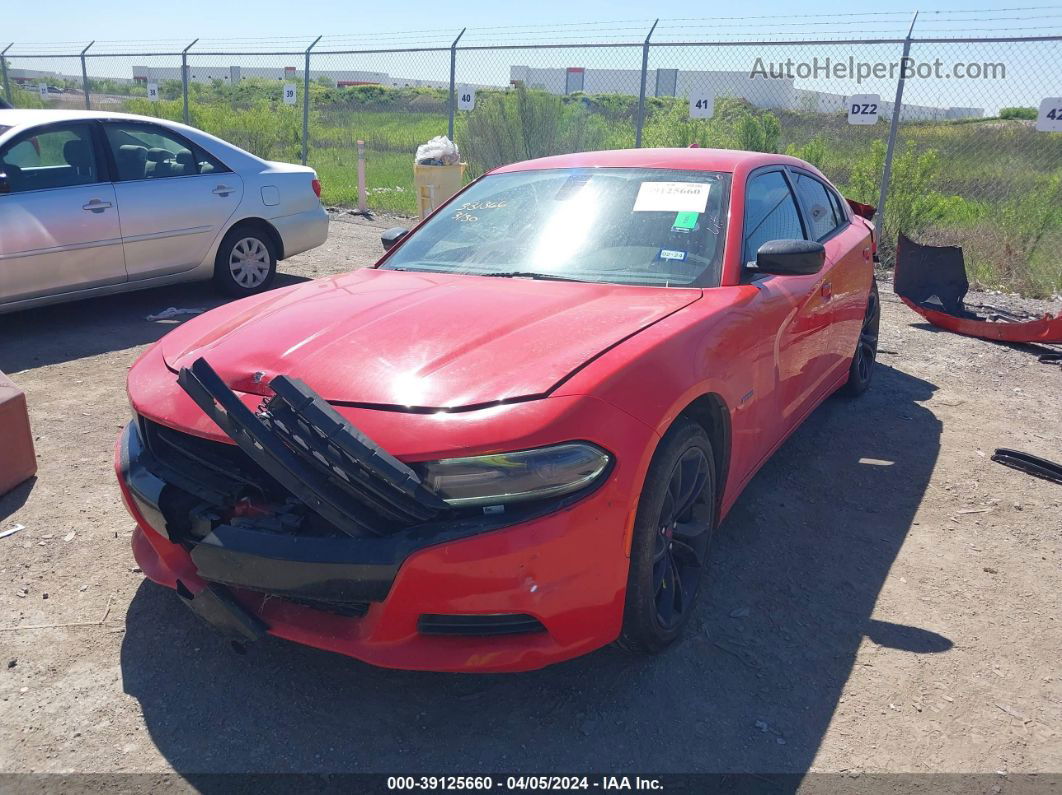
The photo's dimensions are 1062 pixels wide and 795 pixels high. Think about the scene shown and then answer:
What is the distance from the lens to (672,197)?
3656 mm

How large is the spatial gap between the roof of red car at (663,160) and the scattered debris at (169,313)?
3.86 meters

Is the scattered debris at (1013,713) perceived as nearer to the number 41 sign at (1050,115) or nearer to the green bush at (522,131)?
the number 41 sign at (1050,115)

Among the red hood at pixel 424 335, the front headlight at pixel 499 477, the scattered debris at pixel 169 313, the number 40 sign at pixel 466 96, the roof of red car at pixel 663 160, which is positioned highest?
the number 40 sign at pixel 466 96

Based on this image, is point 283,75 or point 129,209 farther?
point 283,75

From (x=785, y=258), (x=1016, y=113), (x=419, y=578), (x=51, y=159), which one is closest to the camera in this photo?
(x=419, y=578)

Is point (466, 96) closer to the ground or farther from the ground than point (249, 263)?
farther from the ground

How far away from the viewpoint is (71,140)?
643 centimetres

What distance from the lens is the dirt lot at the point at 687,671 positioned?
7.88 feet

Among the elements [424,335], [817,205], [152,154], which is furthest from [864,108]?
[424,335]

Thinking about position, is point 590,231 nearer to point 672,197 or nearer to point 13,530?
point 672,197

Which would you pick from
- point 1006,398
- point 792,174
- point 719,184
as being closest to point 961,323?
point 1006,398

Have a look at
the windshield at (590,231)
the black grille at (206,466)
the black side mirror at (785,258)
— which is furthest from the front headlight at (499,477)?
the black side mirror at (785,258)

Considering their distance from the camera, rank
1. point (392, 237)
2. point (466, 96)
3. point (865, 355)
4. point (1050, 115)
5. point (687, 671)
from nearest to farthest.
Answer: point (687, 671)
point (392, 237)
point (865, 355)
point (1050, 115)
point (466, 96)

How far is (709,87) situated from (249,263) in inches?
245
